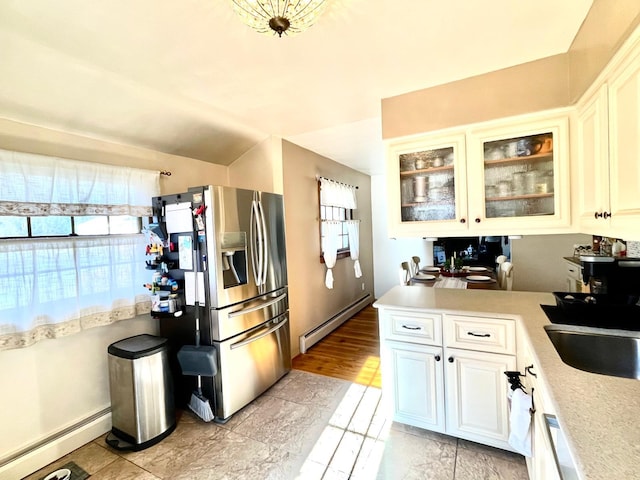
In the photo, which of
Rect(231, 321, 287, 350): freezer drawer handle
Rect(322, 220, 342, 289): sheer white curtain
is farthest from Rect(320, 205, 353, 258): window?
Rect(231, 321, 287, 350): freezer drawer handle

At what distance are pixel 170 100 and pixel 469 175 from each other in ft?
7.49

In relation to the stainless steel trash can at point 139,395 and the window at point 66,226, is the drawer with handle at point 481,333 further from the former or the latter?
the window at point 66,226

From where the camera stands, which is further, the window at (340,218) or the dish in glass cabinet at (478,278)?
the window at (340,218)

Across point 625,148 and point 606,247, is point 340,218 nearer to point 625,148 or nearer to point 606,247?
point 606,247

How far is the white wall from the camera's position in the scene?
559 cm

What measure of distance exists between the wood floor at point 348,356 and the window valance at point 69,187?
2.27 m

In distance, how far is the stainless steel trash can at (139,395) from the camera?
Answer: 2.05m

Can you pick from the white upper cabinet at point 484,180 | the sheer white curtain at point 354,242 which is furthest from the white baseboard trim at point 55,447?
the sheer white curtain at point 354,242

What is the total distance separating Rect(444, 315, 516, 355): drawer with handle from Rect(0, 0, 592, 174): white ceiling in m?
1.64

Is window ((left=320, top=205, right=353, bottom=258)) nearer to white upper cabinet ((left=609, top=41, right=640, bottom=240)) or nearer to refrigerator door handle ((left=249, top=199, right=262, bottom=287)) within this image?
refrigerator door handle ((left=249, top=199, right=262, bottom=287))

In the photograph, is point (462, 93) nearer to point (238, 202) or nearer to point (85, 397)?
point (238, 202)

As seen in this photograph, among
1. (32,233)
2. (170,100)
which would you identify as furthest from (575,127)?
(32,233)

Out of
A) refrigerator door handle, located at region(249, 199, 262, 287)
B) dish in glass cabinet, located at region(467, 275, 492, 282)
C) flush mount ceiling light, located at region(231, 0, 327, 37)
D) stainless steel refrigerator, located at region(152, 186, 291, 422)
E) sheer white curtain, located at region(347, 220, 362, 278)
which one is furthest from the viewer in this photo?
sheer white curtain, located at region(347, 220, 362, 278)

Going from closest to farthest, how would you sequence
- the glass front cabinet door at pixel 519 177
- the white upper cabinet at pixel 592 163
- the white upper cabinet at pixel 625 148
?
1. the white upper cabinet at pixel 625 148
2. the white upper cabinet at pixel 592 163
3. the glass front cabinet door at pixel 519 177
